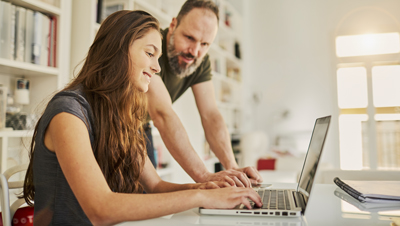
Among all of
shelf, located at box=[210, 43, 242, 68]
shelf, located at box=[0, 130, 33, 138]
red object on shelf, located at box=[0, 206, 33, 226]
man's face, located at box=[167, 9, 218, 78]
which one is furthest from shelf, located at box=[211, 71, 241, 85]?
red object on shelf, located at box=[0, 206, 33, 226]

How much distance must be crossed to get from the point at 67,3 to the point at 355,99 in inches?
176

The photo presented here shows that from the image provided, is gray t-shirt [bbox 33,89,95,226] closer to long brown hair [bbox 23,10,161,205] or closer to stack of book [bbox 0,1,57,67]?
long brown hair [bbox 23,10,161,205]

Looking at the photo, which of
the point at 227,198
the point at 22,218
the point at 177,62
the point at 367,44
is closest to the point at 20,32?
the point at 177,62

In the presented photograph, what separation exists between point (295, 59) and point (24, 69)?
4665 millimetres

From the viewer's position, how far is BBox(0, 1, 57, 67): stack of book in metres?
1.54

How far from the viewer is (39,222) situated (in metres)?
0.80

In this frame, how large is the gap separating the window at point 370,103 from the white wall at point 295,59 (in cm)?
16

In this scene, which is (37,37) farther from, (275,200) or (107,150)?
(275,200)

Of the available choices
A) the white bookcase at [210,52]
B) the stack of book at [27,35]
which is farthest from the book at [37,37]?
the white bookcase at [210,52]

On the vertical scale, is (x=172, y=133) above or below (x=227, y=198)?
above

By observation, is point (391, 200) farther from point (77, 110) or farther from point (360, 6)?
point (360, 6)

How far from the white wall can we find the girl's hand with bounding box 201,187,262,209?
15.5 ft

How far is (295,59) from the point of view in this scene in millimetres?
5508

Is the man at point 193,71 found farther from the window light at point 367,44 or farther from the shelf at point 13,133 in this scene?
the window light at point 367,44
